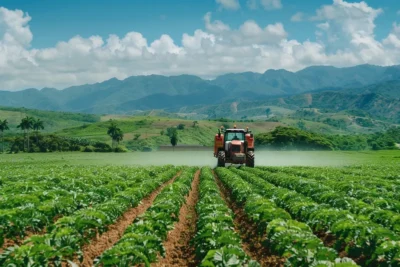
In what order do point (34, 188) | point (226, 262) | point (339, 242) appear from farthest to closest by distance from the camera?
point (34, 188) → point (339, 242) → point (226, 262)

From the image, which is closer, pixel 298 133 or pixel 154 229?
pixel 154 229

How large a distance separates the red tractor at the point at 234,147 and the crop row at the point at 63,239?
25.9 metres

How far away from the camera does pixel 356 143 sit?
187m

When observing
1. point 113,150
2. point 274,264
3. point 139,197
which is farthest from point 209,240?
point 113,150

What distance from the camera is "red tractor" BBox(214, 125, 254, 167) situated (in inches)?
1671

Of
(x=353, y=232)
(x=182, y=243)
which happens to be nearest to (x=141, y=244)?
(x=182, y=243)

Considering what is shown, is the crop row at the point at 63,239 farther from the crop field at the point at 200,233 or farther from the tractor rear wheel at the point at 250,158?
the tractor rear wheel at the point at 250,158

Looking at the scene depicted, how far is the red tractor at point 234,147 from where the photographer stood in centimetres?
4244

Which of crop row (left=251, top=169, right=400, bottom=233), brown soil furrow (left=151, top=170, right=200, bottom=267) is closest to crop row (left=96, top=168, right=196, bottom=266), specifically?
brown soil furrow (left=151, top=170, right=200, bottom=267)

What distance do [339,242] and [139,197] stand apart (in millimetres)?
11068

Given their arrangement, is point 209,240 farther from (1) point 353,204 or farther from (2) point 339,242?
(1) point 353,204

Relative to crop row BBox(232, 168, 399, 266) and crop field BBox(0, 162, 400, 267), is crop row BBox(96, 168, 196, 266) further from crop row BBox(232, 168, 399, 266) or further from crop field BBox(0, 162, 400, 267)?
crop row BBox(232, 168, 399, 266)

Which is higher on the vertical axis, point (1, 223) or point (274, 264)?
point (1, 223)

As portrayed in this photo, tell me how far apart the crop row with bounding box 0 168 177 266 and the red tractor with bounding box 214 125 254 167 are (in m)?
25.9
